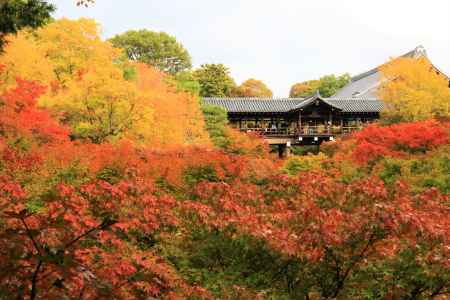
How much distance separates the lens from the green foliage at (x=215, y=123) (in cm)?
2633

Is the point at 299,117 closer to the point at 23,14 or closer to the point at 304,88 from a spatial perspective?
the point at 304,88

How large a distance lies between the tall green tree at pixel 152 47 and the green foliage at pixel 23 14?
42.7 meters

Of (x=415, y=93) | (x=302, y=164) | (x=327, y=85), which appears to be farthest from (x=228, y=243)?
(x=327, y=85)

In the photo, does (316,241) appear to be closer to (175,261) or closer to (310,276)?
(310,276)

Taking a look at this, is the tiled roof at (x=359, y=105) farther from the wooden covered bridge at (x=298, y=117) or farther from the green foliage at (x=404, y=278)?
the green foliage at (x=404, y=278)

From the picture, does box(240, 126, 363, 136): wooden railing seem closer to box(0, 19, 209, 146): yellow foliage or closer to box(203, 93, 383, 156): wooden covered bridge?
box(203, 93, 383, 156): wooden covered bridge

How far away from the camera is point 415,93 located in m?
24.1

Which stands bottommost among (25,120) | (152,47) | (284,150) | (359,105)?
(284,150)

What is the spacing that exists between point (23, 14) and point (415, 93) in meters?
21.0

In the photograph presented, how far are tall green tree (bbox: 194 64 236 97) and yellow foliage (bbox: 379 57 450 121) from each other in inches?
850

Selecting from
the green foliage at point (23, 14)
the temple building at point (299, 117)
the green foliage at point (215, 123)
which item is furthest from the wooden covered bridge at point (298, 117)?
the green foliage at point (23, 14)

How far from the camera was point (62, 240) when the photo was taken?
3.12m

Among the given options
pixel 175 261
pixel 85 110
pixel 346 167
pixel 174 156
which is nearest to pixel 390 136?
pixel 346 167

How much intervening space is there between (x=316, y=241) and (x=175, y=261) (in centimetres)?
240
